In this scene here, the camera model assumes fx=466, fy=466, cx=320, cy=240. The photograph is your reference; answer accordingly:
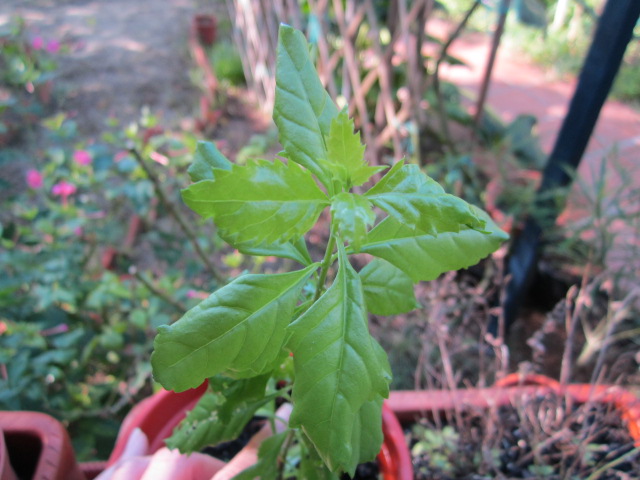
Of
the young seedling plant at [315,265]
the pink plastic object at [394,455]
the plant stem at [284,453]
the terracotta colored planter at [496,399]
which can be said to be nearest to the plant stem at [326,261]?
the young seedling plant at [315,265]

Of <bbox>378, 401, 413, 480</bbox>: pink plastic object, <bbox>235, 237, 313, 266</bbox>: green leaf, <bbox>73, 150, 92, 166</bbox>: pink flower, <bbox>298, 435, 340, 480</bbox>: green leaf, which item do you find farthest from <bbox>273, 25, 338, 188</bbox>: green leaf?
<bbox>73, 150, 92, 166</bbox>: pink flower

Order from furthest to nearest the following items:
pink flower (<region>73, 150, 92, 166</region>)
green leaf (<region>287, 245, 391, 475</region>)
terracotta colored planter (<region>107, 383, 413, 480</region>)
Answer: pink flower (<region>73, 150, 92, 166</region>)
terracotta colored planter (<region>107, 383, 413, 480</region>)
green leaf (<region>287, 245, 391, 475</region>)

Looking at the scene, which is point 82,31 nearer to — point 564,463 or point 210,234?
point 210,234

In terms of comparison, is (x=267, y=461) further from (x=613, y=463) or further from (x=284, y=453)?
(x=613, y=463)

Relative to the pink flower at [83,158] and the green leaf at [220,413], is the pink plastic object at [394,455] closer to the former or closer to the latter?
the green leaf at [220,413]

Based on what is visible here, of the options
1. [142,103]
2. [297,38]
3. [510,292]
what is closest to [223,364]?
[297,38]

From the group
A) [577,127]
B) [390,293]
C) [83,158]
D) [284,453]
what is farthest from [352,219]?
[83,158]

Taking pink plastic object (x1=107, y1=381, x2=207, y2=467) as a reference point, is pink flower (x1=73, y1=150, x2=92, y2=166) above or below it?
above

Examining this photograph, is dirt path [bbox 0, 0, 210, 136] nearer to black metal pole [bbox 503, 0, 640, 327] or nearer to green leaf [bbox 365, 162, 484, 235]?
black metal pole [bbox 503, 0, 640, 327]
